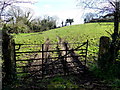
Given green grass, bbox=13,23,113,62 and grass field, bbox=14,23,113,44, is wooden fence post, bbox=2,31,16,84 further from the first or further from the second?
grass field, bbox=14,23,113,44

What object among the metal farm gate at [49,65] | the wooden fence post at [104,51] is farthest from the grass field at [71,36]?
the wooden fence post at [104,51]

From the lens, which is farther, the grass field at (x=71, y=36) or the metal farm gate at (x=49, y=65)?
the grass field at (x=71, y=36)

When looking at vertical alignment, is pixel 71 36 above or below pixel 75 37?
above

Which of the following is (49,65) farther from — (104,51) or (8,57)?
(104,51)

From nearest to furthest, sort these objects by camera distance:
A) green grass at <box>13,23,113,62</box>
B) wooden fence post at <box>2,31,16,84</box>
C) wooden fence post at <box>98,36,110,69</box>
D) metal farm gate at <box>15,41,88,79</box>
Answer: wooden fence post at <box>2,31,16,84</box> < metal farm gate at <box>15,41,88,79</box> < wooden fence post at <box>98,36,110,69</box> < green grass at <box>13,23,113,62</box>

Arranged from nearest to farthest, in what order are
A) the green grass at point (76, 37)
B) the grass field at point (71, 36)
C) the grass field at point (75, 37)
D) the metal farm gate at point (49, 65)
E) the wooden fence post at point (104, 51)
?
the metal farm gate at point (49, 65)
the wooden fence post at point (104, 51)
the green grass at point (76, 37)
the grass field at point (75, 37)
the grass field at point (71, 36)

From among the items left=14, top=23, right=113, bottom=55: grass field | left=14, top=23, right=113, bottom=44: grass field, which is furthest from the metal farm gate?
left=14, top=23, right=113, bottom=44: grass field

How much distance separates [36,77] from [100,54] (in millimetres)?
3394

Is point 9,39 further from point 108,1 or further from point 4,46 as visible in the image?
point 108,1

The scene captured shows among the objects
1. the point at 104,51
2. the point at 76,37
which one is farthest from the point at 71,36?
the point at 104,51

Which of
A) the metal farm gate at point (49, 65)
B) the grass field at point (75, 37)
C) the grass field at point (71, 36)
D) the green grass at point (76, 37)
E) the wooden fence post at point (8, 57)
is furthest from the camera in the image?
the grass field at point (71, 36)

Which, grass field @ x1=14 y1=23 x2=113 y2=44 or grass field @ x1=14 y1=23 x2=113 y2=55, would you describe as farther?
grass field @ x1=14 y1=23 x2=113 y2=44

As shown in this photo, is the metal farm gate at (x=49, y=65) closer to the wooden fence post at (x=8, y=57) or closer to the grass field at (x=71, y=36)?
the wooden fence post at (x=8, y=57)

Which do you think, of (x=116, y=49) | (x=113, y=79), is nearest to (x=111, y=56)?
(x=116, y=49)
